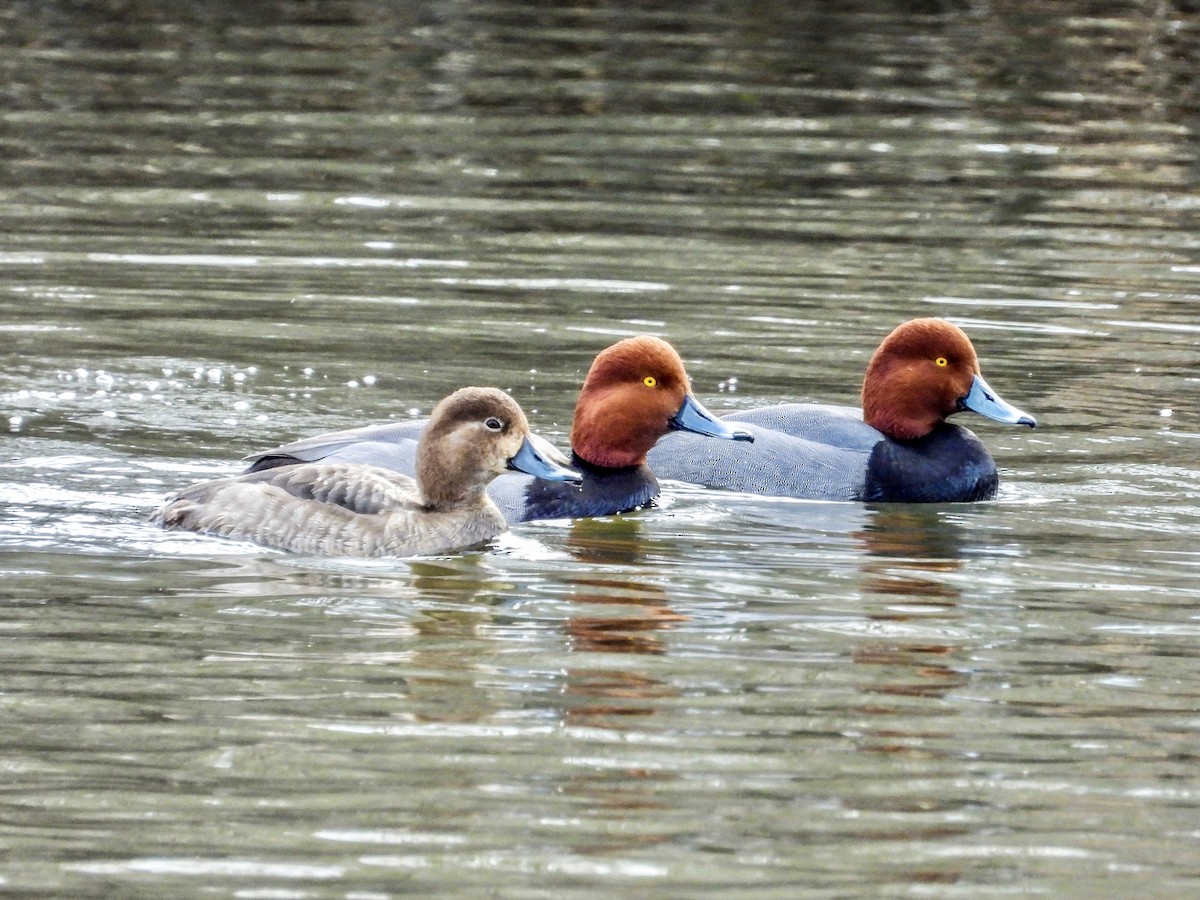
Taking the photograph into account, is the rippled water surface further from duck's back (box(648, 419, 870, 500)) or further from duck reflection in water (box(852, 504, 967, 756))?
duck's back (box(648, 419, 870, 500))

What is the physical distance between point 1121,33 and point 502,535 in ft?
55.5

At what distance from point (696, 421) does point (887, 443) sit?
0.99 meters

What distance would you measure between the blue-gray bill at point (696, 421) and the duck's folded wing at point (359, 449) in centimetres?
112

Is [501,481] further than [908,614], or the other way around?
[501,481]

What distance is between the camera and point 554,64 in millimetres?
21375

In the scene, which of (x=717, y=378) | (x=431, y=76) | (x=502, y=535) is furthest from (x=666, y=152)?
(x=502, y=535)

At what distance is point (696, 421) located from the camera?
31.5 feet

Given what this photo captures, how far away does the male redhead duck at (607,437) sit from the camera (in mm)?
9422

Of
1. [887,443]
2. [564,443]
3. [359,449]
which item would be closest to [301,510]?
[359,449]

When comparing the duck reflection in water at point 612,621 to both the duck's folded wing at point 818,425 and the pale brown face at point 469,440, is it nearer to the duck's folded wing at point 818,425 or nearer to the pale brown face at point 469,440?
the pale brown face at point 469,440

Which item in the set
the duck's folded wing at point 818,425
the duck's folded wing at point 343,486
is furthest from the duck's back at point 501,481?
the duck's folded wing at point 818,425

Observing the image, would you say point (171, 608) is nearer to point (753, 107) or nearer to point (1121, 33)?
point (753, 107)

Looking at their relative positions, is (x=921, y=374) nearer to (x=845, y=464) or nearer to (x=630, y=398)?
(x=845, y=464)

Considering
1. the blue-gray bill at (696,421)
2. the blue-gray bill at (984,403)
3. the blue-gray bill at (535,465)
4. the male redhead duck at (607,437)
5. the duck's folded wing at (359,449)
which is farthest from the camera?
the blue-gray bill at (984,403)
